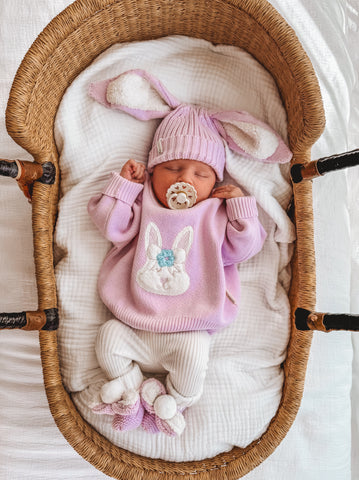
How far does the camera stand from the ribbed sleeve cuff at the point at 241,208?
1238mm

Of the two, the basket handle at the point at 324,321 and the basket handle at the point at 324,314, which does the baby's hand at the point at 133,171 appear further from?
the basket handle at the point at 324,321

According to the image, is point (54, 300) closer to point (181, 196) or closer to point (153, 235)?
point (153, 235)

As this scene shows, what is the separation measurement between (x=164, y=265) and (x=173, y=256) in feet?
0.11

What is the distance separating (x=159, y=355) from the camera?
3.92 feet

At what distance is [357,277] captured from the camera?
1.59 metres

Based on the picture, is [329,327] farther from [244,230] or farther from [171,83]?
[171,83]

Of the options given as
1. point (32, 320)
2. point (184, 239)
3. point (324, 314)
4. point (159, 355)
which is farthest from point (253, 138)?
point (32, 320)

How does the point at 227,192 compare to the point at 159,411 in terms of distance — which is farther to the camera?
the point at 227,192

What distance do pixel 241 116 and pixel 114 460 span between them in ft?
2.99

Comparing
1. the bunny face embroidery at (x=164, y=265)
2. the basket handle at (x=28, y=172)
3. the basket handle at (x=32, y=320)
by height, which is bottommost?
the basket handle at (x=32, y=320)

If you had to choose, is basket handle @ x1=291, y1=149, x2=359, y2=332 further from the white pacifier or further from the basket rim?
the white pacifier

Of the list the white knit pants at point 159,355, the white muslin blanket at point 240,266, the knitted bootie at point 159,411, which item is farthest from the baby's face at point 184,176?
the knitted bootie at point 159,411

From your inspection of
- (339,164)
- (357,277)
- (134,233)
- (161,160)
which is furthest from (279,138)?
(357,277)

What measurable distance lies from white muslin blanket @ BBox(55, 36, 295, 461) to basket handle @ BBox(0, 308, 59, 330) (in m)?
0.09
